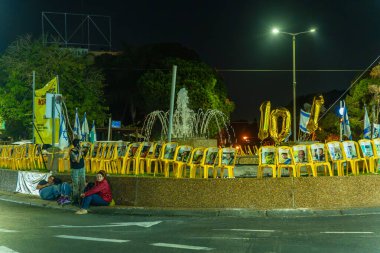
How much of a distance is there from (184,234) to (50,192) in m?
8.71

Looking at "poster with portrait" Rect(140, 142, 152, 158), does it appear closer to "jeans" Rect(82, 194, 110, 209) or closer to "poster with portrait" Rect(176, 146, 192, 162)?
"poster with portrait" Rect(176, 146, 192, 162)

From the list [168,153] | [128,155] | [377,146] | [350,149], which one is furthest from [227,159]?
[128,155]

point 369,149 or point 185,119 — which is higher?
point 185,119

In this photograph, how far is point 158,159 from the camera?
773 inches

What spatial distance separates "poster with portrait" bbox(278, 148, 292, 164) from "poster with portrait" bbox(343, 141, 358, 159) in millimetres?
1813

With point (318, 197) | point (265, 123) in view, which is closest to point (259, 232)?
point (318, 197)

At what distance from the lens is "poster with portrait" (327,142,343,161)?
17188 millimetres

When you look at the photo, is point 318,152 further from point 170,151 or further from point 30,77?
point 30,77

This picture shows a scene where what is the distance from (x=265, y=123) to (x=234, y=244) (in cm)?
1714

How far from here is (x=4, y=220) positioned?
49.0 feet

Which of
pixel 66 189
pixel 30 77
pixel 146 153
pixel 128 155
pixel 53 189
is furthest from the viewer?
pixel 30 77

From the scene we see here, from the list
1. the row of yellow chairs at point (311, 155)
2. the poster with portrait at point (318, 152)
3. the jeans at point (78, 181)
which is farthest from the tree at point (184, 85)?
the poster with portrait at point (318, 152)

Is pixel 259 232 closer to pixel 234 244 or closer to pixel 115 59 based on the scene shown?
pixel 234 244

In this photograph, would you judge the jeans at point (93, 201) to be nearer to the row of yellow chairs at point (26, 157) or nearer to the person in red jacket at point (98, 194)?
the person in red jacket at point (98, 194)
